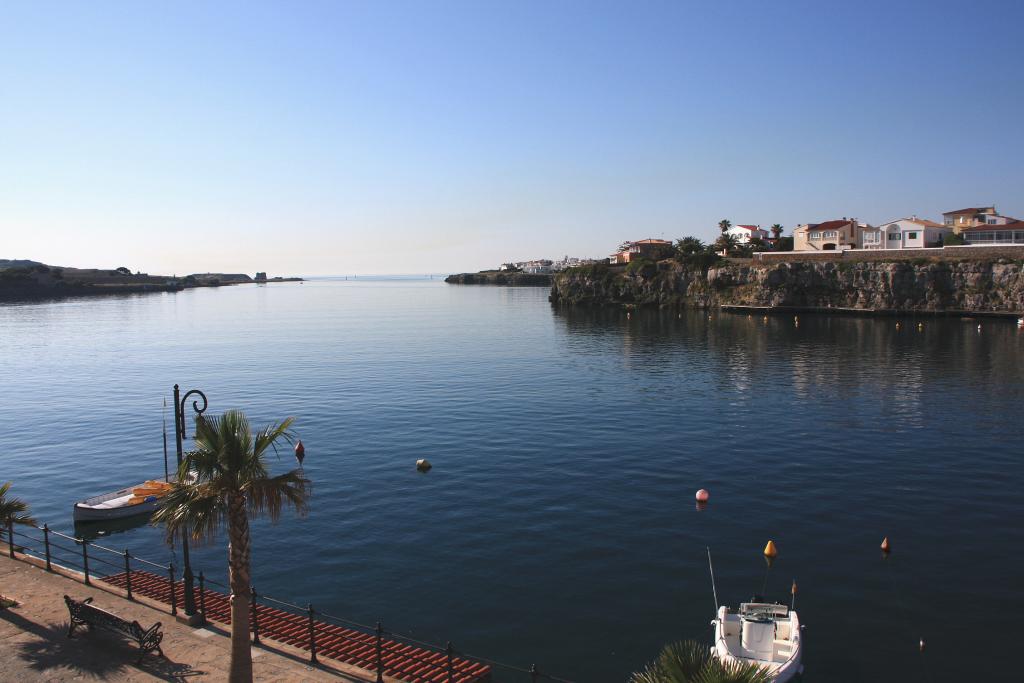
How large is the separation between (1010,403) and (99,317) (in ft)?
694

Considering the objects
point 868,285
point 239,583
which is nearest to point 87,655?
point 239,583

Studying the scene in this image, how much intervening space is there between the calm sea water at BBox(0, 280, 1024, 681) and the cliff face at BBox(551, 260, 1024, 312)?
5587 centimetres

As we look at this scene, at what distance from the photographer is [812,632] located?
25609 mm

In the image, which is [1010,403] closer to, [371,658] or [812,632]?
[812,632]

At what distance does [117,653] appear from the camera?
763 inches

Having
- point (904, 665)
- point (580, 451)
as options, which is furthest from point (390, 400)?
point (904, 665)

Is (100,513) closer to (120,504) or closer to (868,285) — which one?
(120,504)

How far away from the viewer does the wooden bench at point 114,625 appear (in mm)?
18969

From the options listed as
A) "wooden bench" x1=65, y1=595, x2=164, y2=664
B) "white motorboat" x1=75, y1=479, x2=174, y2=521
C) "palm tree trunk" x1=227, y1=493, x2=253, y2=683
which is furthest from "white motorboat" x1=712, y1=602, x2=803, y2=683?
"white motorboat" x1=75, y1=479, x2=174, y2=521

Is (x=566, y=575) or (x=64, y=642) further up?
(x=64, y=642)

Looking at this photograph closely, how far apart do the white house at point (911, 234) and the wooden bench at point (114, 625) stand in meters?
193

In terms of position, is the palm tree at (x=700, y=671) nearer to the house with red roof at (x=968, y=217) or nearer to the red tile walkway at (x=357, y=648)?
the red tile walkway at (x=357, y=648)

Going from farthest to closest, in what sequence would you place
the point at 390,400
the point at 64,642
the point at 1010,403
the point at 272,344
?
the point at 272,344 → the point at 390,400 → the point at 1010,403 → the point at 64,642

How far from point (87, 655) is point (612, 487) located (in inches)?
1181
